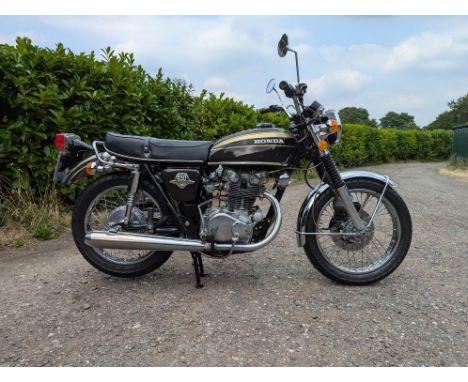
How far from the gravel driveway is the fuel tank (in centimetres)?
98

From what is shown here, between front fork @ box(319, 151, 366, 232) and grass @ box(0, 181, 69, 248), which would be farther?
grass @ box(0, 181, 69, 248)

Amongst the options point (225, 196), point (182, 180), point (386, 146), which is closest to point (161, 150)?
point (182, 180)

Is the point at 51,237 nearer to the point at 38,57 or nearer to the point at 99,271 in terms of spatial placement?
the point at 99,271

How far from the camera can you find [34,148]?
161 inches

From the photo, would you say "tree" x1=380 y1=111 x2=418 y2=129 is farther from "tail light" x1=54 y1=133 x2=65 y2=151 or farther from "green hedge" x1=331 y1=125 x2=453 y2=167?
"tail light" x1=54 y1=133 x2=65 y2=151

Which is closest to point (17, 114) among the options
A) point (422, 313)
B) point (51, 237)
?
point (51, 237)

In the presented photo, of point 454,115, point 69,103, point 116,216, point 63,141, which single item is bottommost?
point 116,216

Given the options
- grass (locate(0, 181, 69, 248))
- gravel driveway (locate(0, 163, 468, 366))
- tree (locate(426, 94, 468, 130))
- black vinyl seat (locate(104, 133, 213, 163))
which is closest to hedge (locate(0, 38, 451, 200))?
grass (locate(0, 181, 69, 248))

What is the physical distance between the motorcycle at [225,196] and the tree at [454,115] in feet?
174

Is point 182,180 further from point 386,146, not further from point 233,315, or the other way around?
point 386,146

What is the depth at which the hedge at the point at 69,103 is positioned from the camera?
3969 mm

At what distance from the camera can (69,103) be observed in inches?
174

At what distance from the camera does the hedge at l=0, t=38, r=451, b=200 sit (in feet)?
13.0

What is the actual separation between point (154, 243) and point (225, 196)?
2.09ft
